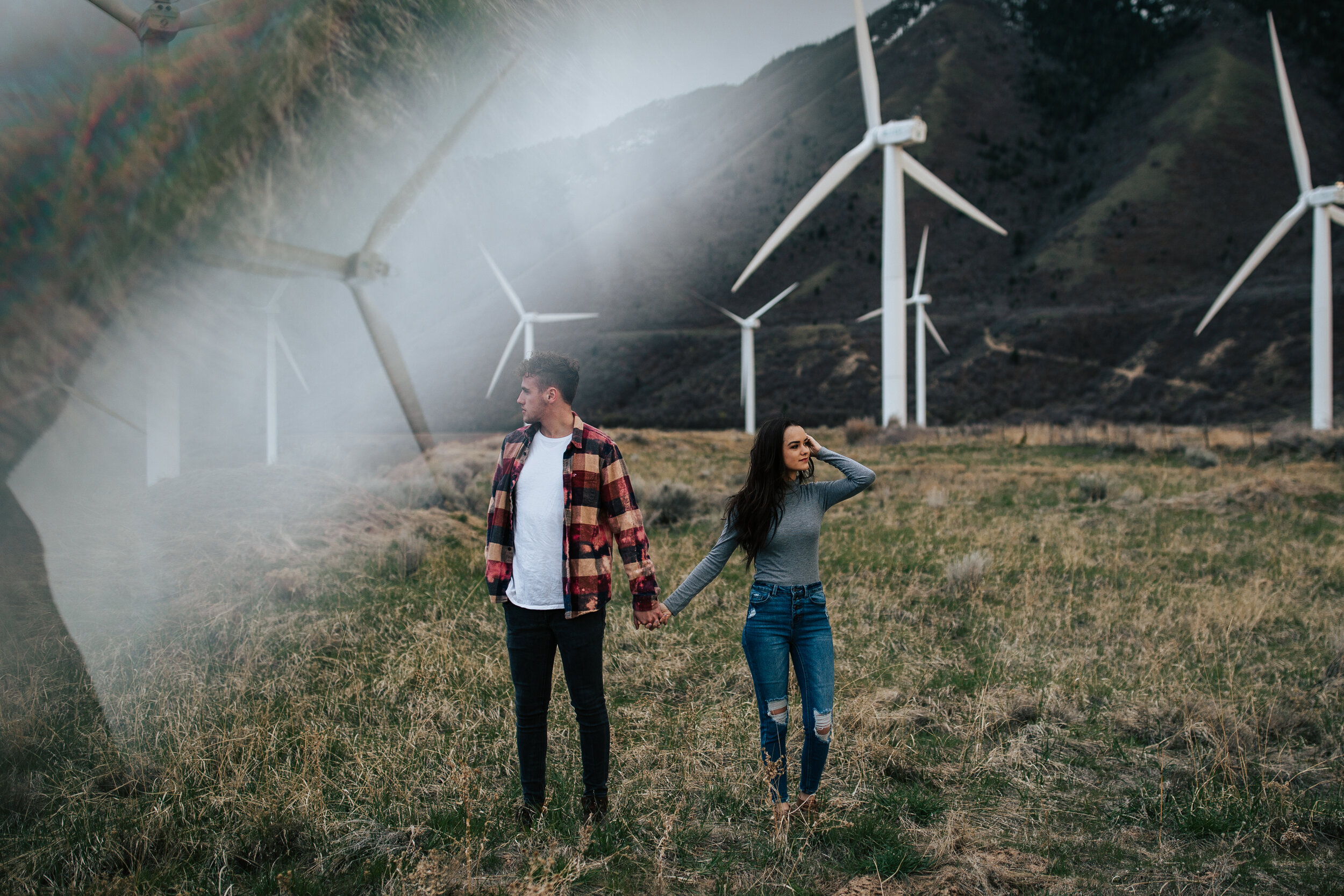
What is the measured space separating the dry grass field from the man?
1.35 ft

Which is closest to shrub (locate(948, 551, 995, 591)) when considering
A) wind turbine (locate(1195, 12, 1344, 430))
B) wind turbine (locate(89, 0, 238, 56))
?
wind turbine (locate(89, 0, 238, 56))

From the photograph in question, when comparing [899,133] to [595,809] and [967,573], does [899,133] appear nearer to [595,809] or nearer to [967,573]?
[967,573]

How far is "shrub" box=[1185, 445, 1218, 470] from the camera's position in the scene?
2025 centimetres

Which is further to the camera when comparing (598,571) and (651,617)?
(651,617)

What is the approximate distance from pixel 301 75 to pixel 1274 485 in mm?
16748

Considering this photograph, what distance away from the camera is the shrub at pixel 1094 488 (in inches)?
592

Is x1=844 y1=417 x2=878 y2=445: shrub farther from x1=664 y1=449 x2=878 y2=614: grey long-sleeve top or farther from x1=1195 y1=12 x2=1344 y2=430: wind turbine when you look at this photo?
x1=664 y1=449 x2=878 y2=614: grey long-sleeve top

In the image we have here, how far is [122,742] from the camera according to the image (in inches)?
168

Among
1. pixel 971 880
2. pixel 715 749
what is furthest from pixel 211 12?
pixel 971 880

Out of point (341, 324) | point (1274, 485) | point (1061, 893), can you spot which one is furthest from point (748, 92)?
point (1061, 893)

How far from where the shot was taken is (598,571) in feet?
10.8

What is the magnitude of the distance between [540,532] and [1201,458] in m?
22.5

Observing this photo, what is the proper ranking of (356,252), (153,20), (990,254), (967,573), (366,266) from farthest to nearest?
1. (990,254)
2. (967,573)
3. (366,266)
4. (356,252)
5. (153,20)

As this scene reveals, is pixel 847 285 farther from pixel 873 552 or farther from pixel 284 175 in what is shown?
pixel 284 175
